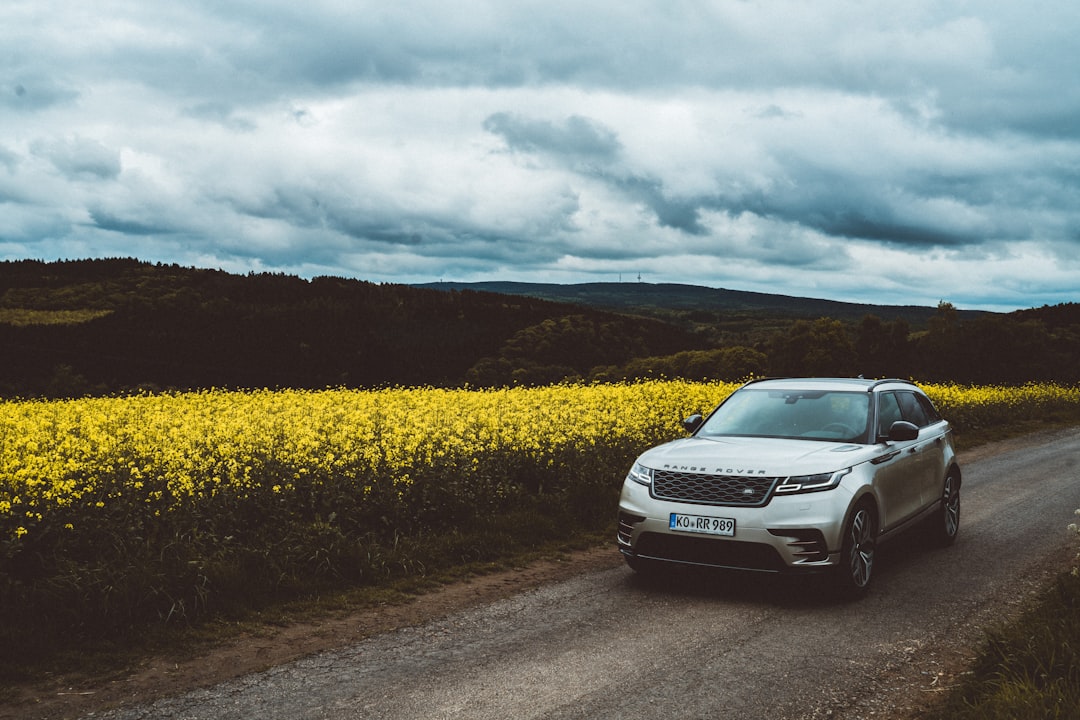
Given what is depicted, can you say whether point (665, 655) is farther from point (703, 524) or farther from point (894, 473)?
point (894, 473)

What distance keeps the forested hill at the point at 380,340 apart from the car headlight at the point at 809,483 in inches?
778

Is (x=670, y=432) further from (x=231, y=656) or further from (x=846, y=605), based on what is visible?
(x=231, y=656)

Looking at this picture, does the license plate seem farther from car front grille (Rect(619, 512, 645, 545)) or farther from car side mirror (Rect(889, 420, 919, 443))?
car side mirror (Rect(889, 420, 919, 443))

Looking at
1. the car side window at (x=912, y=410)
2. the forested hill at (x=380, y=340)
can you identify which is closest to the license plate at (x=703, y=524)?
the car side window at (x=912, y=410)

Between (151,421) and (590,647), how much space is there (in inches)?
288

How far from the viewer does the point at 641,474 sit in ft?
24.8

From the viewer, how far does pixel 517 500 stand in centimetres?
1021

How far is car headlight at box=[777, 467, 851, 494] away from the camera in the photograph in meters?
6.88

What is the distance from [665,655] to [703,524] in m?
1.48

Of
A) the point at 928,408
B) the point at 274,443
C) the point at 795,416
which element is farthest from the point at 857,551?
the point at 274,443

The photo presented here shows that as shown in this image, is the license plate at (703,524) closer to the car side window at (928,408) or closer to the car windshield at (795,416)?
the car windshield at (795,416)

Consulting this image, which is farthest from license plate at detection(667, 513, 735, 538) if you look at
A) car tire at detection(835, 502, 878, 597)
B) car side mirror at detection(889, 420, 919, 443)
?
car side mirror at detection(889, 420, 919, 443)

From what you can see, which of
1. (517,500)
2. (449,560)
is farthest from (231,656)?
(517,500)

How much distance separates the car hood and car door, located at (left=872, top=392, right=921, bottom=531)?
0.23 m
